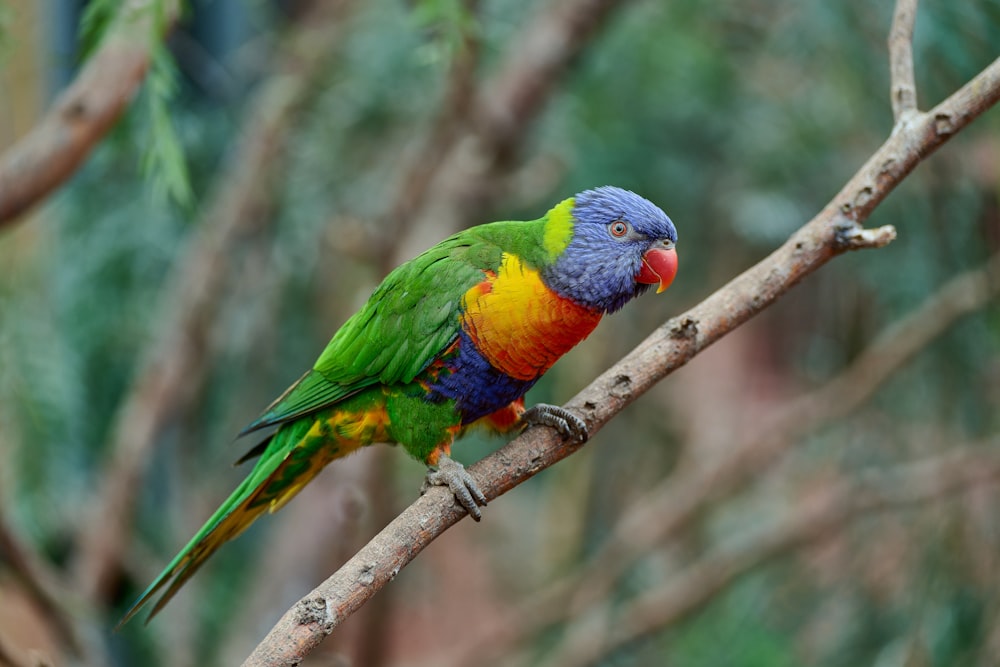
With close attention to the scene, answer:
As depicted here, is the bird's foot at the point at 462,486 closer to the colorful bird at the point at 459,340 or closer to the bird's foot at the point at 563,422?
the colorful bird at the point at 459,340

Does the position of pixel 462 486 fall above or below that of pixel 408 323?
below

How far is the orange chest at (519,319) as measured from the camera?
143 cm

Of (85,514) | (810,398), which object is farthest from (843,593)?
(85,514)

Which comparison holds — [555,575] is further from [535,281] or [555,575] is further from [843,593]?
[535,281]

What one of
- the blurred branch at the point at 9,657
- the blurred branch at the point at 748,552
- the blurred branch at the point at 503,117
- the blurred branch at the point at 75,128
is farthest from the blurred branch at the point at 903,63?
the blurred branch at the point at 9,657

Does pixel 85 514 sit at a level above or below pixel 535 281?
above

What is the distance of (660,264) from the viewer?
4.56 feet

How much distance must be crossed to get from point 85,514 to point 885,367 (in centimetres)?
267

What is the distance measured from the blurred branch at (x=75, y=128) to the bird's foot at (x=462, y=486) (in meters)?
0.95

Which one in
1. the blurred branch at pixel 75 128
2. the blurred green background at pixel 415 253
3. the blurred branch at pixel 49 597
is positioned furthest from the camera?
the blurred green background at pixel 415 253

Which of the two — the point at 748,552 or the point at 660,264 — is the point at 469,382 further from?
the point at 748,552

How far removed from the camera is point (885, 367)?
9.20 ft

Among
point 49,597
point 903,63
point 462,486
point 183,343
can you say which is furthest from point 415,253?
point 903,63

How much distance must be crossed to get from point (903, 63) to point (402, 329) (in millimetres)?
937
